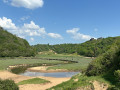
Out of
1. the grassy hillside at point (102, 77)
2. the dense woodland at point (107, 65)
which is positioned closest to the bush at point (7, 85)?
the grassy hillside at point (102, 77)

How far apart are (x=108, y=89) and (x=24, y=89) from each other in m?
14.8

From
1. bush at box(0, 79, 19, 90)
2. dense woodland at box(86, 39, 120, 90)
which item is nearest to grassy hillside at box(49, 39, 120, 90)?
dense woodland at box(86, 39, 120, 90)

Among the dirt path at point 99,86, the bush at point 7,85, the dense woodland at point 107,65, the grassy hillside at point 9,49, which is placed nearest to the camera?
the bush at point 7,85

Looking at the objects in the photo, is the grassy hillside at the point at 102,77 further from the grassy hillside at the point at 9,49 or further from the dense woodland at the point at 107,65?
the grassy hillside at the point at 9,49

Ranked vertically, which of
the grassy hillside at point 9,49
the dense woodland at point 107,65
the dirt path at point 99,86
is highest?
the grassy hillside at point 9,49

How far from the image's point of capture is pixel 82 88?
17.9m

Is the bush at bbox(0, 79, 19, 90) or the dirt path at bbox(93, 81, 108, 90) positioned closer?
the bush at bbox(0, 79, 19, 90)

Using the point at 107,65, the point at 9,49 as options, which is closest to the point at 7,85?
the point at 107,65

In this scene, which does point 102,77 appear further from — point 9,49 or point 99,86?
point 9,49

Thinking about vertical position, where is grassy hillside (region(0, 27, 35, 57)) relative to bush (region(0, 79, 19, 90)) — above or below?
above

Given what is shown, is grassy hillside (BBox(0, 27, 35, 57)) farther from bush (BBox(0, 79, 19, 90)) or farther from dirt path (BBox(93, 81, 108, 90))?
dirt path (BBox(93, 81, 108, 90))

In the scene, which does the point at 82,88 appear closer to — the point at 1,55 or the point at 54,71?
the point at 54,71

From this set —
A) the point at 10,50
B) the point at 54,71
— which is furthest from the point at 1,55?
the point at 54,71

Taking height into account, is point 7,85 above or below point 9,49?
below
